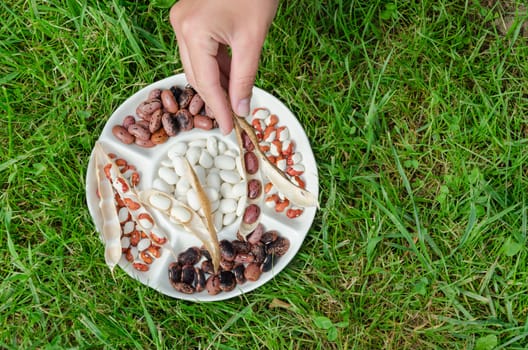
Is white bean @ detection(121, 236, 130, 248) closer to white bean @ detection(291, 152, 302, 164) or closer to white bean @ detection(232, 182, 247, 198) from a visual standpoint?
white bean @ detection(232, 182, 247, 198)

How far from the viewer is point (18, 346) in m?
1.76

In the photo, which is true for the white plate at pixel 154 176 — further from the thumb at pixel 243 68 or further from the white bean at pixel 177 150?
the thumb at pixel 243 68

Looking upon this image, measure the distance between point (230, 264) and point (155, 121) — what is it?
1.55 feet

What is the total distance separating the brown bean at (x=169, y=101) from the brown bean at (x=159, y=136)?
7cm

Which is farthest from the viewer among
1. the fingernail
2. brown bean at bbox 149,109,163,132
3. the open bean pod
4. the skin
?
brown bean at bbox 149,109,163,132

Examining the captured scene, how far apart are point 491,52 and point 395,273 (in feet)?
2.46

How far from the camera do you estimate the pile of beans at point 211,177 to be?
173 centimetres

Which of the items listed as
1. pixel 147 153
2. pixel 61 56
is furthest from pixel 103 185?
pixel 61 56

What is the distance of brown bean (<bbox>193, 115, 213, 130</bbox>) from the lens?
1772mm

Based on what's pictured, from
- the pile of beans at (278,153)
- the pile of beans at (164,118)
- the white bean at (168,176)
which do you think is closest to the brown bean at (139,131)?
the pile of beans at (164,118)

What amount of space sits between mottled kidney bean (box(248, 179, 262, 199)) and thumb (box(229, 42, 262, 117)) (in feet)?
1.19

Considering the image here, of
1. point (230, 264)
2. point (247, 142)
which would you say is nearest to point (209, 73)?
point (247, 142)

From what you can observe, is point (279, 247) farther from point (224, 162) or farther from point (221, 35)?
point (221, 35)

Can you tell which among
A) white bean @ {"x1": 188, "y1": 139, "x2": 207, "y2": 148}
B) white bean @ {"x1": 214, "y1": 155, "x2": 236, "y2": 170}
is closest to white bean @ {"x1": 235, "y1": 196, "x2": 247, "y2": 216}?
white bean @ {"x1": 214, "y1": 155, "x2": 236, "y2": 170}
